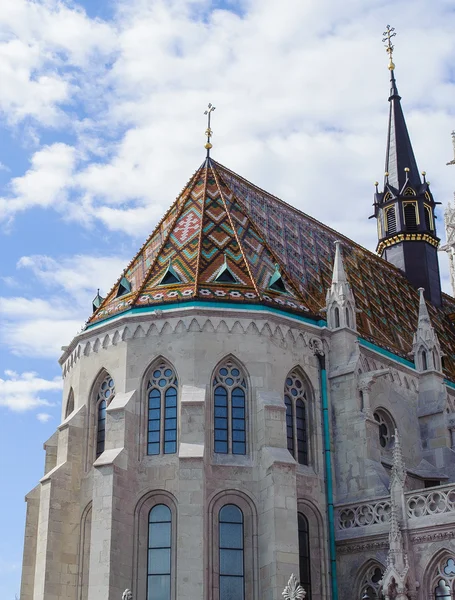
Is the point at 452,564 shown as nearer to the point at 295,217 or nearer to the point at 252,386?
the point at 252,386

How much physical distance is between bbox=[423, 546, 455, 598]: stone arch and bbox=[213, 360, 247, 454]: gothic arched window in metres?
5.53

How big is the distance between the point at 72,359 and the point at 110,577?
7.66 metres

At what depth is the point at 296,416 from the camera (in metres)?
28.5

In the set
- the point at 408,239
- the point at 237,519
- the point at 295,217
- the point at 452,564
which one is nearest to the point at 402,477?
the point at 452,564

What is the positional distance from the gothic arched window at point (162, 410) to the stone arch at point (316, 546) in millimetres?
3816

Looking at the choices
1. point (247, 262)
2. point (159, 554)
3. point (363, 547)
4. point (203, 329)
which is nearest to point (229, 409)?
point (203, 329)

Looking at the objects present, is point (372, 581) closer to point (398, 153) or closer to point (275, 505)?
point (275, 505)

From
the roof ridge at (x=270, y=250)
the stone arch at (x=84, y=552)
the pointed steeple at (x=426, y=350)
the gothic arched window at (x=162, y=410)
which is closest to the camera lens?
the stone arch at (x=84, y=552)

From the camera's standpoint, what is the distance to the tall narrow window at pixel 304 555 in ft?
86.7

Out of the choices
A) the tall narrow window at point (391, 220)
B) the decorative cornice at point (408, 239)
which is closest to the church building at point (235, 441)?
the decorative cornice at point (408, 239)

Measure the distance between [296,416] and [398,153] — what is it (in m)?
21.2

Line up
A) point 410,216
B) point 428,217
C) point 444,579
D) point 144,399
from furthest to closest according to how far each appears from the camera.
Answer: point 428,217, point 410,216, point 144,399, point 444,579

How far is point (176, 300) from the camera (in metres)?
28.4

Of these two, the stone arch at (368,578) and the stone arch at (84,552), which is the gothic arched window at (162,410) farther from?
the stone arch at (368,578)
